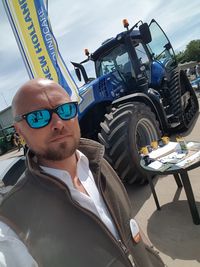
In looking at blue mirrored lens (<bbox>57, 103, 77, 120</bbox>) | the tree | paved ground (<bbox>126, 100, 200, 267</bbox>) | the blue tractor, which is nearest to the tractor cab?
the blue tractor

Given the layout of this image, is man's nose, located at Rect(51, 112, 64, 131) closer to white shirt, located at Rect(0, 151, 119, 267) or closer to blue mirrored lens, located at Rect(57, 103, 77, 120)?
blue mirrored lens, located at Rect(57, 103, 77, 120)

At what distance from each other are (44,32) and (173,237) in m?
3.67

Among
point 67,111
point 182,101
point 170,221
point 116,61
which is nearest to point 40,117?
point 67,111

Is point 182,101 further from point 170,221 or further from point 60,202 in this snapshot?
point 60,202

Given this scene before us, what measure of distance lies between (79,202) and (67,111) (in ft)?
1.35

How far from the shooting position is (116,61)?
5934 mm

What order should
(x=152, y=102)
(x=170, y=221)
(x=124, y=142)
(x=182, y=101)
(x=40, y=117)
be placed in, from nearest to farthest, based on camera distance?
(x=40, y=117) < (x=170, y=221) < (x=124, y=142) < (x=152, y=102) < (x=182, y=101)

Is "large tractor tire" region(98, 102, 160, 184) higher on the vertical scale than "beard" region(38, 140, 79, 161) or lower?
lower

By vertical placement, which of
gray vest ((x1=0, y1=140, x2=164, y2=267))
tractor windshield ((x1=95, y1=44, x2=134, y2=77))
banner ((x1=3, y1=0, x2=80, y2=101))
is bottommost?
gray vest ((x1=0, y1=140, x2=164, y2=267))

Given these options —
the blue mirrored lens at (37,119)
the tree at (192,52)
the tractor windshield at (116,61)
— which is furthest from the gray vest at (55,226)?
the tree at (192,52)

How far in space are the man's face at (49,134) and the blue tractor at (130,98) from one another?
Result: 279 cm

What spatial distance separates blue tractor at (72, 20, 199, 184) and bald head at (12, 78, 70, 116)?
2804mm

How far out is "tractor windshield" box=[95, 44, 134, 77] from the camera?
5.80 metres

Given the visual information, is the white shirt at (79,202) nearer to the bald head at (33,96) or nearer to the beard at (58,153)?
the beard at (58,153)
